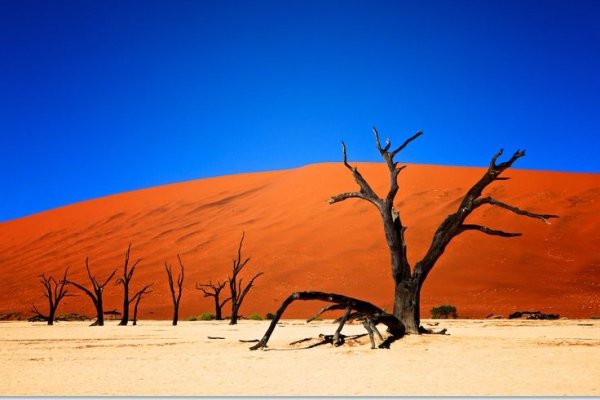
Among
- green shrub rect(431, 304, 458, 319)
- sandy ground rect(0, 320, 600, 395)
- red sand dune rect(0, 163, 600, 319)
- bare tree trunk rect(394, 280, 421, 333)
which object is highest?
red sand dune rect(0, 163, 600, 319)

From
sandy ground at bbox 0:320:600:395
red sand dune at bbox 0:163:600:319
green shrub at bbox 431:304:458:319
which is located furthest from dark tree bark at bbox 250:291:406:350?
red sand dune at bbox 0:163:600:319

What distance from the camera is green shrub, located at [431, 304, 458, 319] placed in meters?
26.9

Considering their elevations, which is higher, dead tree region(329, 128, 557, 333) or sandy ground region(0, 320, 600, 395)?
dead tree region(329, 128, 557, 333)

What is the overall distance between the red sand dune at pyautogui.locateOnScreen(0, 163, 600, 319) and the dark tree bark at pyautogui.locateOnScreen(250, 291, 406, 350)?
17752 millimetres

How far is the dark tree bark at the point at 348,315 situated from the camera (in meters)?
10.8

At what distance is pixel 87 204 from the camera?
3056 inches

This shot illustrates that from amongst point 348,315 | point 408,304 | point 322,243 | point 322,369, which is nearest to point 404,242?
point 408,304

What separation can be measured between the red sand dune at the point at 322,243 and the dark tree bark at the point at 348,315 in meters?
17.8

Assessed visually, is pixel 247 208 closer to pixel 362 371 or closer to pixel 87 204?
pixel 87 204

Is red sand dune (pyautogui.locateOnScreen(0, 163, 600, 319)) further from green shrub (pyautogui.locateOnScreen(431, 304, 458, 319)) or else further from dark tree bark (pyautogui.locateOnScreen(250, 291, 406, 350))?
dark tree bark (pyautogui.locateOnScreen(250, 291, 406, 350))

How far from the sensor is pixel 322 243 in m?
44.3

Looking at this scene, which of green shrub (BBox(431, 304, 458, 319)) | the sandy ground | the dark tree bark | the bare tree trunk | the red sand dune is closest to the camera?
the sandy ground

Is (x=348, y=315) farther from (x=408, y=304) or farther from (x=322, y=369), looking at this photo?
(x=322, y=369)

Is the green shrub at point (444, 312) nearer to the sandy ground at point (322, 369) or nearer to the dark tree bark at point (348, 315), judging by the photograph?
the sandy ground at point (322, 369)
